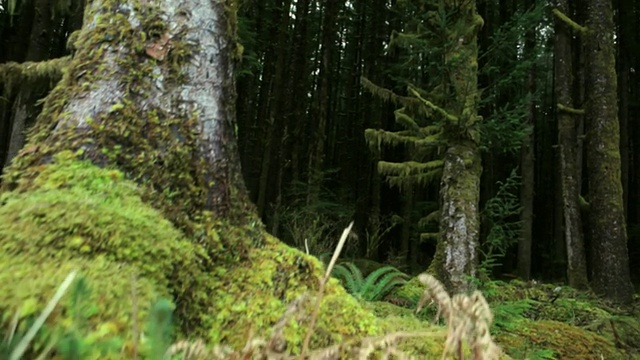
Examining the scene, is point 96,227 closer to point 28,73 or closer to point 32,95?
point 28,73

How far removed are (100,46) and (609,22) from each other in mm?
10870

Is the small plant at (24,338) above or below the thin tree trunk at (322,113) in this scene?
below

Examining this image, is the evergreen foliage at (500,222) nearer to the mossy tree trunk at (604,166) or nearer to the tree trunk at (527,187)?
the mossy tree trunk at (604,166)

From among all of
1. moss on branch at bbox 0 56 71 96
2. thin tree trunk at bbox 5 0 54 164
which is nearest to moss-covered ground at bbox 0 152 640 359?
moss on branch at bbox 0 56 71 96

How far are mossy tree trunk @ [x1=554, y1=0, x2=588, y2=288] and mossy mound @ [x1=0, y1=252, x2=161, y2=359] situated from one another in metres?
11.1

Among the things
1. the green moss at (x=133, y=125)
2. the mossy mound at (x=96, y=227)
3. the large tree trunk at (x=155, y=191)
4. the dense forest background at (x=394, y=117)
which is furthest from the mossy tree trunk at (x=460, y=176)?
the mossy mound at (x=96, y=227)

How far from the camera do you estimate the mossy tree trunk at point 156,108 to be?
206 cm

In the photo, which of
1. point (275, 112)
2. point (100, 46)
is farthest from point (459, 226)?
point (275, 112)

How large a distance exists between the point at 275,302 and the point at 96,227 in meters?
0.83

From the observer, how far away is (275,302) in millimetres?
2018

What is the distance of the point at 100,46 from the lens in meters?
2.35

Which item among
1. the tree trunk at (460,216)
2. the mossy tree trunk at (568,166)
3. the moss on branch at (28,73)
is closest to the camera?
the moss on branch at (28,73)

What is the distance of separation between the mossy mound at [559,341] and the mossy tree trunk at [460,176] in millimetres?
1423

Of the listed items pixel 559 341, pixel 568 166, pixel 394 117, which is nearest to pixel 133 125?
pixel 559 341
